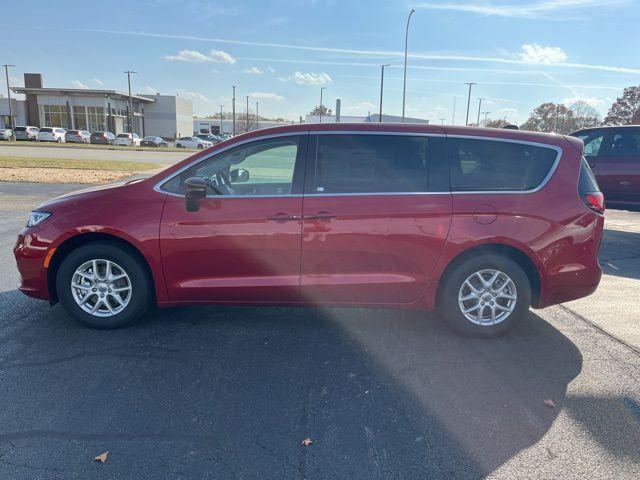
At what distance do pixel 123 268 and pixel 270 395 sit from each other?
1802 mm

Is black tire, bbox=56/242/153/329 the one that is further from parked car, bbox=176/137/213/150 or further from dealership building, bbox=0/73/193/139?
dealership building, bbox=0/73/193/139

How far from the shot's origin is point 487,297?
4207 mm

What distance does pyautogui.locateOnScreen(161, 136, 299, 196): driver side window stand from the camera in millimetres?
4086

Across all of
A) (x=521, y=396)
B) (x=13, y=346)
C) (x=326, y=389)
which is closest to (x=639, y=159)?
(x=521, y=396)

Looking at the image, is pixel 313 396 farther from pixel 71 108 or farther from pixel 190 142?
pixel 71 108

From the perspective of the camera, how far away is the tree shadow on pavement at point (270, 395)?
2.58 m

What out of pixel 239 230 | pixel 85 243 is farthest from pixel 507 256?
pixel 85 243

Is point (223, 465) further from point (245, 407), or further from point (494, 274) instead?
point (494, 274)

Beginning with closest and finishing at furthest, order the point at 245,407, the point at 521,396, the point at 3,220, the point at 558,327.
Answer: the point at 245,407 → the point at 521,396 → the point at 558,327 → the point at 3,220

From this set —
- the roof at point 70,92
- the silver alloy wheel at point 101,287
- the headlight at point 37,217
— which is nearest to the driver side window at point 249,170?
the silver alloy wheel at point 101,287

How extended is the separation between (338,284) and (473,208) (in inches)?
52.0

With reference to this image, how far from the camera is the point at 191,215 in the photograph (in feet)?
13.1

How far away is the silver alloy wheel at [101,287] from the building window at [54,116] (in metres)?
72.7

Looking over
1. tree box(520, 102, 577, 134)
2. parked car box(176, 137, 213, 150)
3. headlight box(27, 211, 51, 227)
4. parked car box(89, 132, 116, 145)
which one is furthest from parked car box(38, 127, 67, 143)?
tree box(520, 102, 577, 134)
